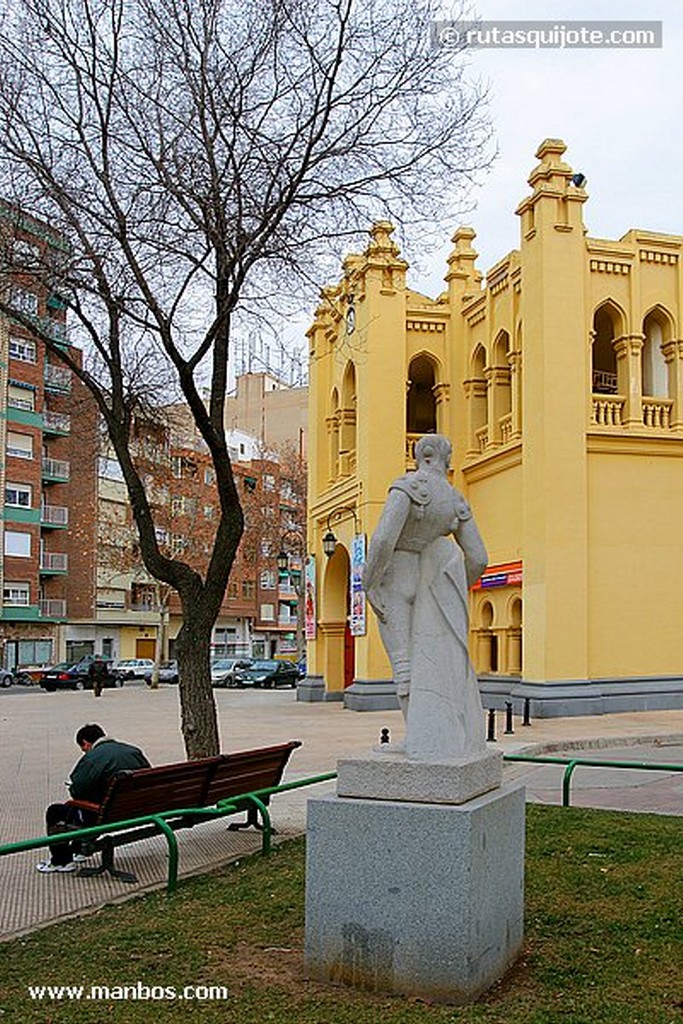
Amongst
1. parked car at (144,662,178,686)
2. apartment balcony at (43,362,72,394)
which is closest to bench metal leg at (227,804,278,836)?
parked car at (144,662,178,686)

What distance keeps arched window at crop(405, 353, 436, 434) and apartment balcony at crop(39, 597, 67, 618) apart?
32536mm

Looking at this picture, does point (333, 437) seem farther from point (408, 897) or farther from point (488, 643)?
point (408, 897)

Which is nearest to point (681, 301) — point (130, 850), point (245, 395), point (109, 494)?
point (130, 850)

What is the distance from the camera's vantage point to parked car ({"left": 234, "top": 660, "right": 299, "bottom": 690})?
48.7 meters

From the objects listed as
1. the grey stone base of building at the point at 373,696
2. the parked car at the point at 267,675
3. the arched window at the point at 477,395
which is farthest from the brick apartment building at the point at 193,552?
the grey stone base of building at the point at 373,696

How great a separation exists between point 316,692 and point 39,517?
3064 centimetres

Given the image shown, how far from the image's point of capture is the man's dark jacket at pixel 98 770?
344 inches

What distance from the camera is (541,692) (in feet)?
78.1

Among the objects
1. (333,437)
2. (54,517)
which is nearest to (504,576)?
(333,437)

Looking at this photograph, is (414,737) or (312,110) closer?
(414,737)

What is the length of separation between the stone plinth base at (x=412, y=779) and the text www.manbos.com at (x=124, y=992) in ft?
3.77

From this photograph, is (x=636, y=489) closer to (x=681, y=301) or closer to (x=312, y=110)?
(x=681, y=301)

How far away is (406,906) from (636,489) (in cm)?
2118

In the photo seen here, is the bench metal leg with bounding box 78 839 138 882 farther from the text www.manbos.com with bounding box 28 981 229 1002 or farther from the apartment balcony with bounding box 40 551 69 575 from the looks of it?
the apartment balcony with bounding box 40 551 69 575
